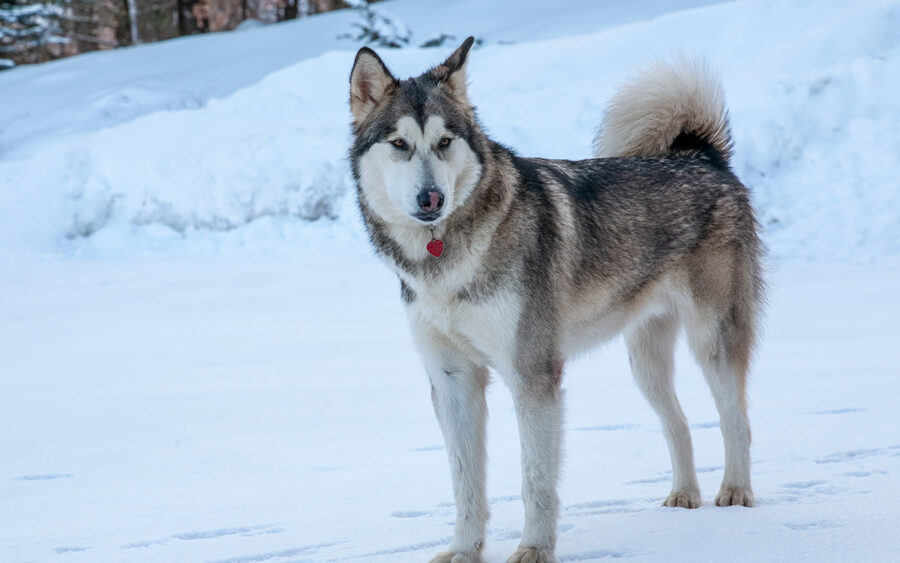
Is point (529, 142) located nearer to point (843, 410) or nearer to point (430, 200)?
point (843, 410)

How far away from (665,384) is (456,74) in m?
1.80

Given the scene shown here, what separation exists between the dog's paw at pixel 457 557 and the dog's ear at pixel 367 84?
5.48 feet

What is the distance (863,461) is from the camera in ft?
15.3

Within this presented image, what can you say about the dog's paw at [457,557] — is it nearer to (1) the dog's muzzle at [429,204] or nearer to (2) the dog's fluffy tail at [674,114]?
(1) the dog's muzzle at [429,204]

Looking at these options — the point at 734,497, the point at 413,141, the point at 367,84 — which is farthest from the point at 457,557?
the point at 367,84

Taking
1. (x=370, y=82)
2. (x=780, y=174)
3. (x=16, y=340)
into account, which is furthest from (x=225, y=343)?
(x=780, y=174)

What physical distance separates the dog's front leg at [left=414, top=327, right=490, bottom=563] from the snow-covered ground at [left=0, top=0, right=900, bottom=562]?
0.18 m

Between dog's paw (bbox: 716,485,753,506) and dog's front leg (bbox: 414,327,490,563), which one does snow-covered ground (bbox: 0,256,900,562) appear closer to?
dog's paw (bbox: 716,485,753,506)

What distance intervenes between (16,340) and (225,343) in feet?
6.10

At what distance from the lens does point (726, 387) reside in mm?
4457

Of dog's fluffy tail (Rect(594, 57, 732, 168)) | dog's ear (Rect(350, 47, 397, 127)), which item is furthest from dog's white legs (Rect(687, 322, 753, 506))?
dog's ear (Rect(350, 47, 397, 127))

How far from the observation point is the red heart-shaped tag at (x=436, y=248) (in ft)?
11.9

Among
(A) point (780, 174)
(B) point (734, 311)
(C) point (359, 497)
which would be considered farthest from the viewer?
(A) point (780, 174)

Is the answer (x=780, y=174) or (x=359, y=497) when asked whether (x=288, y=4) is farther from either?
(x=359, y=497)
